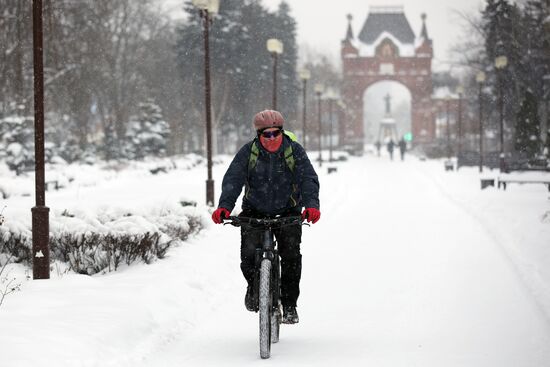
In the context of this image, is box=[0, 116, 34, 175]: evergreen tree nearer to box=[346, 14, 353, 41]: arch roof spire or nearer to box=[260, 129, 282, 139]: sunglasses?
box=[260, 129, 282, 139]: sunglasses

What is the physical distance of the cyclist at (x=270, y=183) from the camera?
546 centimetres

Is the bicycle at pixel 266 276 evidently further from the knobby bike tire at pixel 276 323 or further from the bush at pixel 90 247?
the bush at pixel 90 247

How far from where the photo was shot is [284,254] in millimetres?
5621

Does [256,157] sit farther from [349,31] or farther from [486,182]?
[349,31]

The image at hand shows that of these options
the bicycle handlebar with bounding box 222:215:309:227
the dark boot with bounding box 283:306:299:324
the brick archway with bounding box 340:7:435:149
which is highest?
the brick archway with bounding box 340:7:435:149

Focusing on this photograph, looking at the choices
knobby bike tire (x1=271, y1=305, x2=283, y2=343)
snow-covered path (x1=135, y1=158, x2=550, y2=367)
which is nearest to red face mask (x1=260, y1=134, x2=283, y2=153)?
knobby bike tire (x1=271, y1=305, x2=283, y2=343)

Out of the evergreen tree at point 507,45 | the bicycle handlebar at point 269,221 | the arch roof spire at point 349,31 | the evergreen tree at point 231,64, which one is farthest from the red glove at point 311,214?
the arch roof spire at point 349,31

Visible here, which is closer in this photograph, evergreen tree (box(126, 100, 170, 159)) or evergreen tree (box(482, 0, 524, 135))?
evergreen tree (box(482, 0, 524, 135))

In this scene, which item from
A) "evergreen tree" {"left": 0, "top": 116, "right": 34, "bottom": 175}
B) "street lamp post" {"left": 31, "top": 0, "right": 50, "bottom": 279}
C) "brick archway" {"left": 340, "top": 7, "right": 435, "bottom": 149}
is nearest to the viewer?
"street lamp post" {"left": 31, "top": 0, "right": 50, "bottom": 279}

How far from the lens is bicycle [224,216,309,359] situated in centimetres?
516

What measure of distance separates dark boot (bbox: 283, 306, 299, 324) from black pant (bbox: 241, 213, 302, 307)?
0.12ft

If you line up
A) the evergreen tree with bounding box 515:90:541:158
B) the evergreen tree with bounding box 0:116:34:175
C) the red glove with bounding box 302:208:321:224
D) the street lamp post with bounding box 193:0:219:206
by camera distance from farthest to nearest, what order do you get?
the evergreen tree with bounding box 515:90:541:158
the evergreen tree with bounding box 0:116:34:175
the street lamp post with bounding box 193:0:219:206
the red glove with bounding box 302:208:321:224

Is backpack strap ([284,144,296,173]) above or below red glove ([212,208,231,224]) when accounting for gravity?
above

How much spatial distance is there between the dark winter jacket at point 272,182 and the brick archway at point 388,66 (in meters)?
85.8
